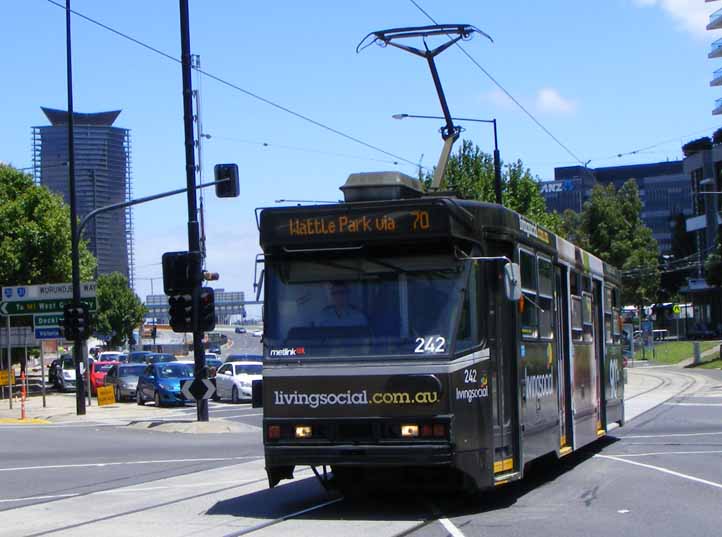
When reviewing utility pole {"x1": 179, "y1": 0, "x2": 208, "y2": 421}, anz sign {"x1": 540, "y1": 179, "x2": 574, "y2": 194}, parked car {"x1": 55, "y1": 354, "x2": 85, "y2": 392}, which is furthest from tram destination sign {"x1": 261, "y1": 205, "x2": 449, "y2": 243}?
anz sign {"x1": 540, "y1": 179, "x2": 574, "y2": 194}

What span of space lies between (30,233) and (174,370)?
14.8 metres

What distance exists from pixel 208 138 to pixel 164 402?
1467 centimetres

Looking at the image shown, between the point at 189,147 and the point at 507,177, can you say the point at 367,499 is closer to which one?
the point at 189,147

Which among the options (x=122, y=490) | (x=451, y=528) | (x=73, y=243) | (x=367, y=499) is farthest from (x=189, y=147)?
(x=451, y=528)

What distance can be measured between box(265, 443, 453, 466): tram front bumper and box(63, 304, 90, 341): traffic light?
949 inches

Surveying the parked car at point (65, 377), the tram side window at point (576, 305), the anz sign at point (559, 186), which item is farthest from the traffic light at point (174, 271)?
the anz sign at point (559, 186)

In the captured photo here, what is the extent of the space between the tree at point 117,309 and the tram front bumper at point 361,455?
95.5m

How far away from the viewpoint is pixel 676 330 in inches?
3851

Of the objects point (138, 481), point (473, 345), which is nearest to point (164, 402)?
point (138, 481)

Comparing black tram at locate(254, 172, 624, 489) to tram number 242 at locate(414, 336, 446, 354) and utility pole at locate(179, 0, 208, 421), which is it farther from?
utility pole at locate(179, 0, 208, 421)

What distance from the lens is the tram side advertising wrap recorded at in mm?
10430

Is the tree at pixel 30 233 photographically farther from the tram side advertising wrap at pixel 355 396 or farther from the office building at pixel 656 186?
the office building at pixel 656 186

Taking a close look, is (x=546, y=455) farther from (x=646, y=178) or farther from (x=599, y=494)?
(x=646, y=178)

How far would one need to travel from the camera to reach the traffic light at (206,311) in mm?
24459
